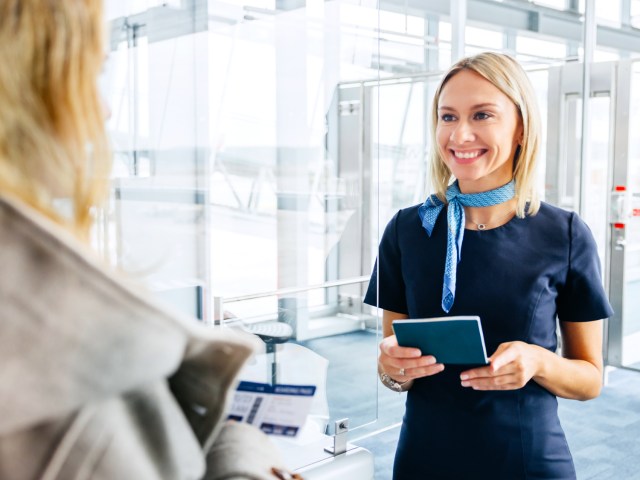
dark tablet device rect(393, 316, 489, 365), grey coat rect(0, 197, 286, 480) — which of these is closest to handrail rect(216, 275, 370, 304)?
dark tablet device rect(393, 316, 489, 365)

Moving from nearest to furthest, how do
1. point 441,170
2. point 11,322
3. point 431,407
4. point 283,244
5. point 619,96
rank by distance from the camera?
1. point 11,322
2. point 431,407
3. point 441,170
4. point 283,244
5. point 619,96

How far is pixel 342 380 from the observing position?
3.68m

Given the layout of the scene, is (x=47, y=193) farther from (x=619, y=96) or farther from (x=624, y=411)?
(x=619, y=96)

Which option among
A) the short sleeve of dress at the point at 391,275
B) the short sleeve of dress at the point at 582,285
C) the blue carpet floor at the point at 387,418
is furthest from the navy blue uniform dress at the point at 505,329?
the blue carpet floor at the point at 387,418

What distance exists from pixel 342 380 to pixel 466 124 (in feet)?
7.47

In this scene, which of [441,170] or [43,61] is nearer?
[43,61]

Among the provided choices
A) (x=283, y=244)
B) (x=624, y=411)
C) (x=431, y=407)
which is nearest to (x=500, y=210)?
(x=431, y=407)

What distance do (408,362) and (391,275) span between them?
36 centimetres

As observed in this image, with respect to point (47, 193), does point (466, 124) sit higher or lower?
higher

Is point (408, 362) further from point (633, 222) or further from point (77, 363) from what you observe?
point (633, 222)

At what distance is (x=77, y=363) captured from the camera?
0.55 metres

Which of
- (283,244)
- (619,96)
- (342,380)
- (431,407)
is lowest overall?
(342,380)

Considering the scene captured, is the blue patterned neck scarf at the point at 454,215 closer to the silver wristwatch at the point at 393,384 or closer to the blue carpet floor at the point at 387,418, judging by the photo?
the silver wristwatch at the point at 393,384

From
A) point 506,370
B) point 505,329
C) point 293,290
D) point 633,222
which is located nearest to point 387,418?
point 293,290
